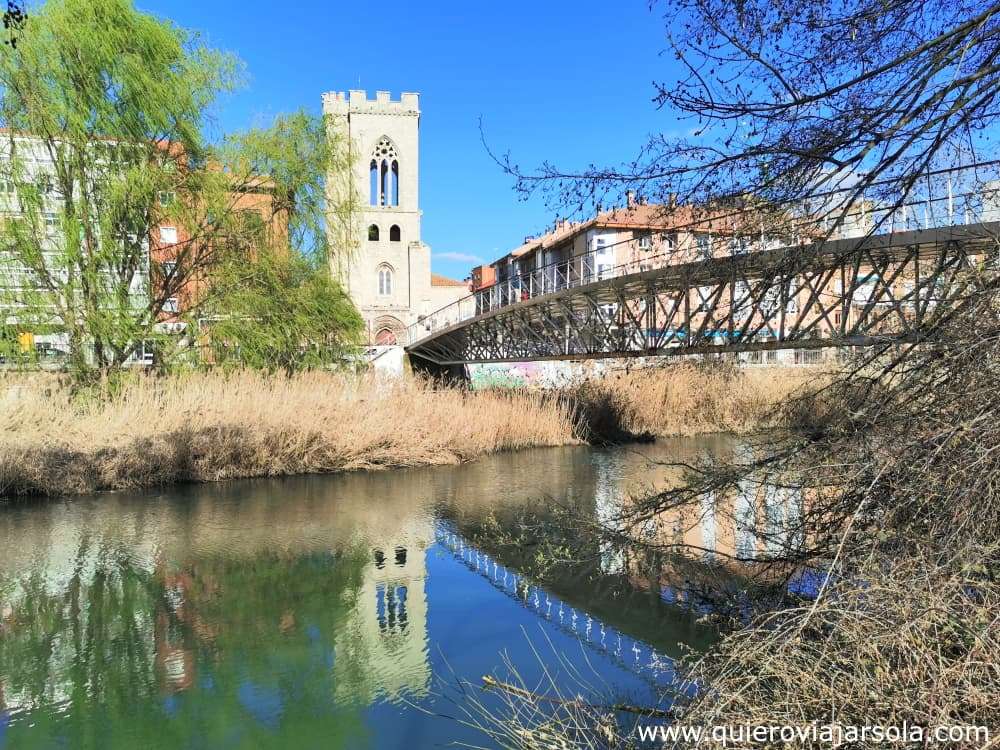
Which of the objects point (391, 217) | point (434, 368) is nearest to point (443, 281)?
point (391, 217)

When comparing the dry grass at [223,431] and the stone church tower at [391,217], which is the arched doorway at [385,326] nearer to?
the stone church tower at [391,217]

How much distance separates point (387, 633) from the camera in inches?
263

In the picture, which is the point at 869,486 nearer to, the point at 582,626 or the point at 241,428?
the point at 582,626

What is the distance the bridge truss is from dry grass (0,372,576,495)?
3.97 meters

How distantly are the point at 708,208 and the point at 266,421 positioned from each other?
11.8 m

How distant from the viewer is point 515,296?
22.4 m

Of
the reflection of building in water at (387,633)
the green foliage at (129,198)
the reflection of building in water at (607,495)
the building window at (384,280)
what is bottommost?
the reflection of building in water at (387,633)

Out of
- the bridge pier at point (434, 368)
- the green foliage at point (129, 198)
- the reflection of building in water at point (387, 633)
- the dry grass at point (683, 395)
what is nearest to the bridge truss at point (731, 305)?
the bridge pier at point (434, 368)

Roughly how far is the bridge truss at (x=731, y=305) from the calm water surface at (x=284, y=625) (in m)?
2.15

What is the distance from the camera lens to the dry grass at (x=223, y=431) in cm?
1284

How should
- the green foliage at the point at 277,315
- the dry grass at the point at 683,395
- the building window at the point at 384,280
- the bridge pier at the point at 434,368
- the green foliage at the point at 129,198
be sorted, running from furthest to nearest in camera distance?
the building window at the point at 384,280, the bridge pier at the point at 434,368, the dry grass at the point at 683,395, the green foliage at the point at 277,315, the green foliage at the point at 129,198

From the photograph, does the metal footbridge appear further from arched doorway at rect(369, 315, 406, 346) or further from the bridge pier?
arched doorway at rect(369, 315, 406, 346)

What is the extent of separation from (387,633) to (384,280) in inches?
2249

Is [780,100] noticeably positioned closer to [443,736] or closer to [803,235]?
[803,235]
